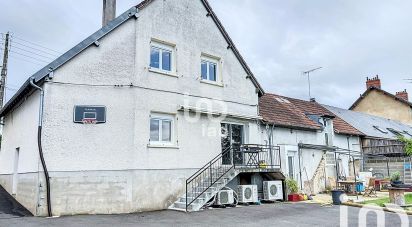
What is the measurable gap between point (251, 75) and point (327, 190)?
8.83 m

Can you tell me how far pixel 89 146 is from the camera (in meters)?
12.3

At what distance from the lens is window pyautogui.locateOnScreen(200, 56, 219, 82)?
16.3 meters

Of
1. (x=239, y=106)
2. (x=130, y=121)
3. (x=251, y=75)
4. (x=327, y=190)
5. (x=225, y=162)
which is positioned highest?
(x=251, y=75)

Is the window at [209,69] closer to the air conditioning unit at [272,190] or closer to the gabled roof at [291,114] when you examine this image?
the gabled roof at [291,114]

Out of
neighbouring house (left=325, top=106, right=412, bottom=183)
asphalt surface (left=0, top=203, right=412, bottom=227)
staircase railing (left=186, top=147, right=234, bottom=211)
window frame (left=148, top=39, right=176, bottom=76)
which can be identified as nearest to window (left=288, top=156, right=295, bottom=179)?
staircase railing (left=186, top=147, right=234, bottom=211)

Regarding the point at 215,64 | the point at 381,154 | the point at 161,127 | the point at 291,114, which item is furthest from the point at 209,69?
the point at 381,154

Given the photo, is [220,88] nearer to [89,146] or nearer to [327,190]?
[89,146]

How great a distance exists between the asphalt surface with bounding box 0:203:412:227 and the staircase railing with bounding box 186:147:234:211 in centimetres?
120

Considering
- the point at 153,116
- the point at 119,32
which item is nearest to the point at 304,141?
the point at 153,116

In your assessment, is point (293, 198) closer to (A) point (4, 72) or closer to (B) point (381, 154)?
(B) point (381, 154)

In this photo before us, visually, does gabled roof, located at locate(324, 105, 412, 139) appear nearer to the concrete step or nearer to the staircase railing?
the staircase railing

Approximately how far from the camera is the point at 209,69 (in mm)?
16547

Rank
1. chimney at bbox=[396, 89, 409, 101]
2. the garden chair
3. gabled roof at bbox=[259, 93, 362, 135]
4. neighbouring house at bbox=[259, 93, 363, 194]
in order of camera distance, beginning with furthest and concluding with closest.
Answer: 1. chimney at bbox=[396, 89, 409, 101]
2. gabled roof at bbox=[259, 93, 362, 135]
3. neighbouring house at bbox=[259, 93, 363, 194]
4. the garden chair

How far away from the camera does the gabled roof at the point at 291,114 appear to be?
19.5 m
